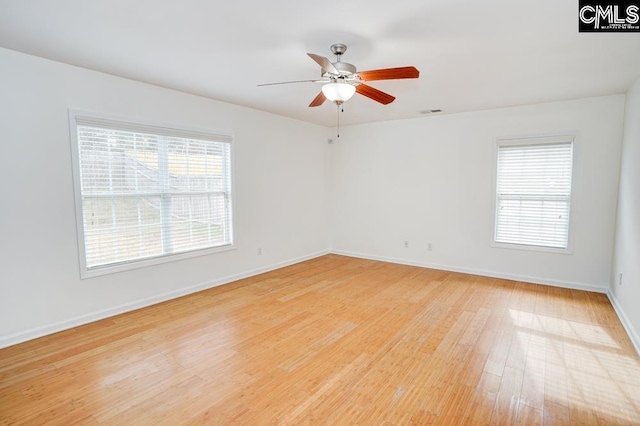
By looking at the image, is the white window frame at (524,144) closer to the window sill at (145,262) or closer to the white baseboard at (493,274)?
the white baseboard at (493,274)

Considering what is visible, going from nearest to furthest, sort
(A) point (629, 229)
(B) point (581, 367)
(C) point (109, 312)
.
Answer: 1. (B) point (581, 367)
2. (A) point (629, 229)
3. (C) point (109, 312)

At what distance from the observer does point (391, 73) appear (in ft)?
7.98

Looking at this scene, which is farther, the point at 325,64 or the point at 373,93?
the point at 373,93

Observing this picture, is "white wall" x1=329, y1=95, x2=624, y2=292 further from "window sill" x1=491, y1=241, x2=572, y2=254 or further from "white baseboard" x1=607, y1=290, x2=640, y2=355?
"white baseboard" x1=607, y1=290, x2=640, y2=355

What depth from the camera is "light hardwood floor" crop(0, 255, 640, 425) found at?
2.05 meters

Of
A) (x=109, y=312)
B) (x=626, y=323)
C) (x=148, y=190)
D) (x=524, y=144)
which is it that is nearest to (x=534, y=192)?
(x=524, y=144)

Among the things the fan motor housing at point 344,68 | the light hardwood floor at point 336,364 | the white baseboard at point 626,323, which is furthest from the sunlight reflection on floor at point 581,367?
the fan motor housing at point 344,68

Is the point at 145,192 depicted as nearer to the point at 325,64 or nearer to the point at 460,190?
the point at 325,64

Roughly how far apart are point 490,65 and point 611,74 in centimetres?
131

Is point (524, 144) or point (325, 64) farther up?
point (325, 64)

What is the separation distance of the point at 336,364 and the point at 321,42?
2.51m

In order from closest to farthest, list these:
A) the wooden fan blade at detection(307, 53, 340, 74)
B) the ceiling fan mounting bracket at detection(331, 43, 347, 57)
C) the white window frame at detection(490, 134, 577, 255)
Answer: the wooden fan blade at detection(307, 53, 340, 74)
the ceiling fan mounting bracket at detection(331, 43, 347, 57)
the white window frame at detection(490, 134, 577, 255)

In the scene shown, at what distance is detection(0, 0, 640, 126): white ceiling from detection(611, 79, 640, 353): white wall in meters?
0.43

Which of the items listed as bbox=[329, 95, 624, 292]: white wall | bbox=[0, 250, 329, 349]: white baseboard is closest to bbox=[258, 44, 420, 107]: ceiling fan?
bbox=[329, 95, 624, 292]: white wall
